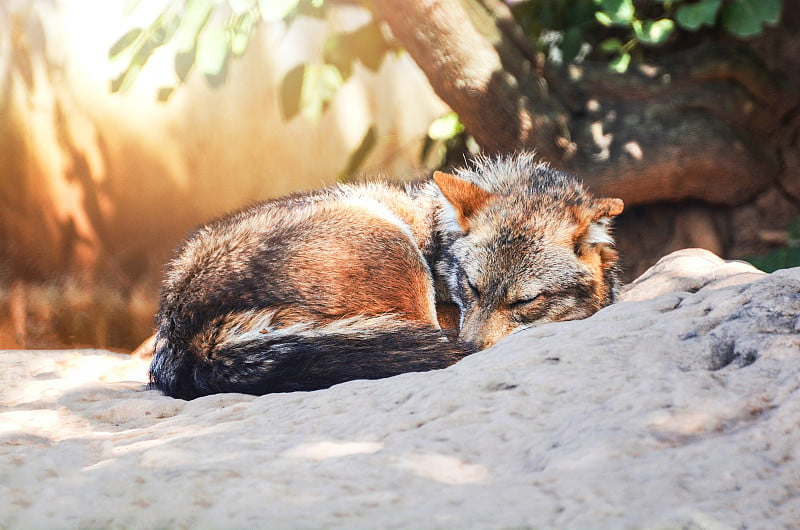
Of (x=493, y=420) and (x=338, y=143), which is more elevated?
(x=338, y=143)

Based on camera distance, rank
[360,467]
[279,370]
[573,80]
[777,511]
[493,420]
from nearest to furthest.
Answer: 1. [777,511]
2. [360,467]
3. [493,420]
4. [279,370]
5. [573,80]

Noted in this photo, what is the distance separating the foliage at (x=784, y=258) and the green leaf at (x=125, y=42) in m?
4.96

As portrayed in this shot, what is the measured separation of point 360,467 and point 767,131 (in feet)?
19.4

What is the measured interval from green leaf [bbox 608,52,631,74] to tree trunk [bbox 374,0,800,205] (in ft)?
0.20

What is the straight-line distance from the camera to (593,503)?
1778mm

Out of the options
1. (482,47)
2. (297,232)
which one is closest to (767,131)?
(482,47)

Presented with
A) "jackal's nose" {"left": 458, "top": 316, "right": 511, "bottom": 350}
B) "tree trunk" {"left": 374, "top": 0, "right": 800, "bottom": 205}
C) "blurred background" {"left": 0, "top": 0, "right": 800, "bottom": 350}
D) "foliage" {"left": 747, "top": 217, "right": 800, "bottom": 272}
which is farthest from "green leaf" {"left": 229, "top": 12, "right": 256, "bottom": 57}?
"foliage" {"left": 747, "top": 217, "right": 800, "bottom": 272}

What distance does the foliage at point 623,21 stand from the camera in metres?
5.36

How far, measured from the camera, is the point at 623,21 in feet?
18.6

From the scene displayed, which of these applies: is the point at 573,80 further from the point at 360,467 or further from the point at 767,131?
the point at 360,467

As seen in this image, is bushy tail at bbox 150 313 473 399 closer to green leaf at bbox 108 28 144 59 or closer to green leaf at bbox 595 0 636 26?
green leaf at bbox 108 28 144 59

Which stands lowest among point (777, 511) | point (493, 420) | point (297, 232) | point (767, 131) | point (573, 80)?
point (777, 511)

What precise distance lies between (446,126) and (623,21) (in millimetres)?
1797

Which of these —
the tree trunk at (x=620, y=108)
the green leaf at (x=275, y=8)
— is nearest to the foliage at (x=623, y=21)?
the tree trunk at (x=620, y=108)
